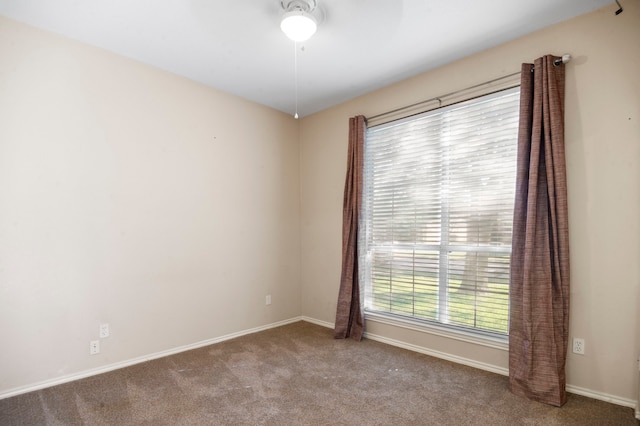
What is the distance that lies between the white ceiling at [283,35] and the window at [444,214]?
0.51 meters

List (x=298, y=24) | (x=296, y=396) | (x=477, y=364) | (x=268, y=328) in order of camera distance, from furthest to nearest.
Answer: (x=268, y=328)
(x=477, y=364)
(x=296, y=396)
(x=298, y=24)

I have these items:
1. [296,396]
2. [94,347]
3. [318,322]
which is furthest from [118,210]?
[318,322]

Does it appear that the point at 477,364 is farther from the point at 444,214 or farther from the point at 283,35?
the point at 283,35

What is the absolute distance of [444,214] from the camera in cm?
302

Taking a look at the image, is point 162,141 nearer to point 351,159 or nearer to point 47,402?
point 351,159

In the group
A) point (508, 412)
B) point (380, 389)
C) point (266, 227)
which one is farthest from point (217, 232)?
point (508, 412)

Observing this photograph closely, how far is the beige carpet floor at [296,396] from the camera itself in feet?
6.74

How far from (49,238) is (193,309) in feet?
4.38

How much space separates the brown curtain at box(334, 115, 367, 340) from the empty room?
0.02 metres

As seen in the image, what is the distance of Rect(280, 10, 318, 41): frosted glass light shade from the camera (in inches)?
85.4

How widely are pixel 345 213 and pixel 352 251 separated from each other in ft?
1.38

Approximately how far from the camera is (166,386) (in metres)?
2.47

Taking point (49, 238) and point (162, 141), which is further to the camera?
point (162, 141)

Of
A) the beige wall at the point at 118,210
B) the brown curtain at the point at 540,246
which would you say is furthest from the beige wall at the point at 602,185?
the beige wall at the point at 118,210
